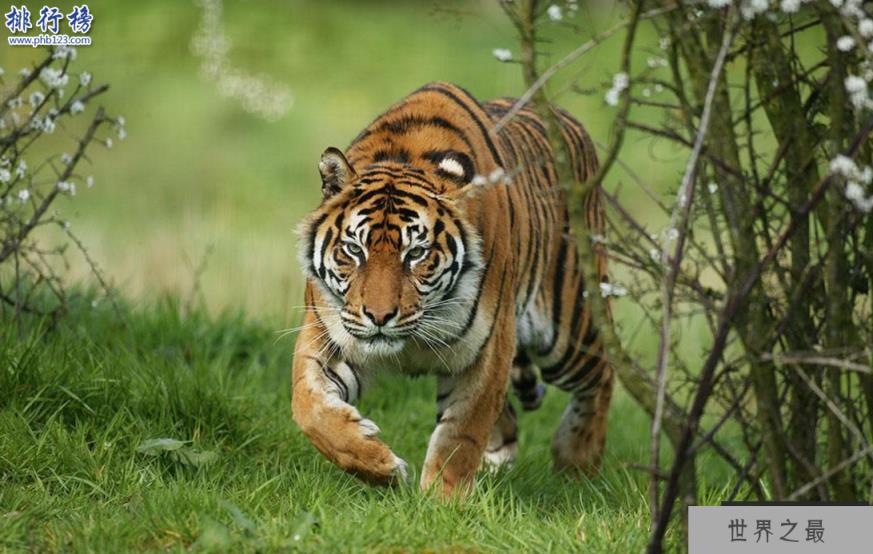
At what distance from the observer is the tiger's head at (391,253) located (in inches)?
184

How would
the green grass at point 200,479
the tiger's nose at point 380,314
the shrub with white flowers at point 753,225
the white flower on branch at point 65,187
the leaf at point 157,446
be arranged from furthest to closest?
1. the white flower on branch at point 65,187
2. the leaf at point 157,446
3. the tiger's nose at point 380,314
4. the green grass at point 200,479
5. the shrub with white flowers at point 753,225

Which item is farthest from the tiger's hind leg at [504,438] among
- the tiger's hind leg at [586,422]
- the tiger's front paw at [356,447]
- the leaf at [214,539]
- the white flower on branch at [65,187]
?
the leaf at [214,539]

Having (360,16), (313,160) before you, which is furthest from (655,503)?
(360,16)

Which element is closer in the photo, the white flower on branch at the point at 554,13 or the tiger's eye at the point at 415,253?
the white flower on branch at the point at 554,13

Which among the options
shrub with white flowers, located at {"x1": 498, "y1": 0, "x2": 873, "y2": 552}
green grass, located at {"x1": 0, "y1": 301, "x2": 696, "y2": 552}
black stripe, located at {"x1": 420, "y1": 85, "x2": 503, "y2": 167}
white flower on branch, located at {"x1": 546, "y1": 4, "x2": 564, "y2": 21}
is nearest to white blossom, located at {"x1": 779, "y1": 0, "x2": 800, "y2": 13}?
shrub with white flowers, located at {"x1": 498, "y1": 0, "x2": 873, "y2": 552}

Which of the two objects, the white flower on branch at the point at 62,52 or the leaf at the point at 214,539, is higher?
the white flower on branch at the point at 62,52

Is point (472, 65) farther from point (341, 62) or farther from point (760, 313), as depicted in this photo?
point (760, 313)

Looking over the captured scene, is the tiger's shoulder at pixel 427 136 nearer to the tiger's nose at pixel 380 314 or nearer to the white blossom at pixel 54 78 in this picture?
the tiger's nose at pixel 380 314

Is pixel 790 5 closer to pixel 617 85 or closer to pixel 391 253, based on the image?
pixel 617 85

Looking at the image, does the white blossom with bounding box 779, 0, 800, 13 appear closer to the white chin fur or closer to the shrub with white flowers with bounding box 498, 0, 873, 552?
the shrub with white flowers with bounding box 498, 0, 873, 552

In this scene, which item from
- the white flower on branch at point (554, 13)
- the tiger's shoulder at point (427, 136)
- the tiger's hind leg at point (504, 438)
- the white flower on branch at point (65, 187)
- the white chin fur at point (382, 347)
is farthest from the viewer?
the tiger's hind leg at point (504, 438)

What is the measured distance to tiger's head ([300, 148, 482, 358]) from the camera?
4.68 metres

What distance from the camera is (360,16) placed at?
18766 mm

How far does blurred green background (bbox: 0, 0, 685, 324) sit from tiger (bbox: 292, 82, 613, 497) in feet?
14.3
